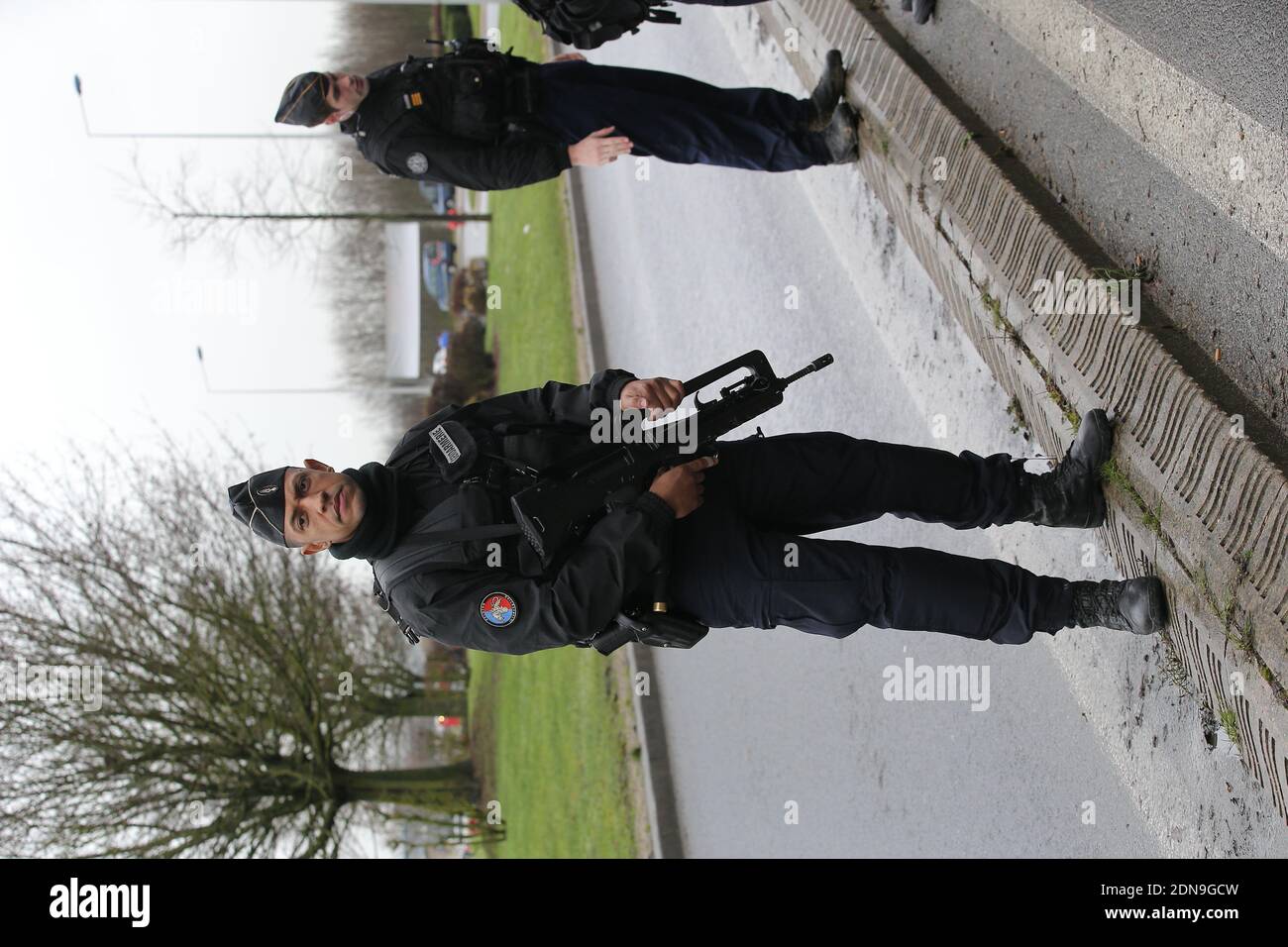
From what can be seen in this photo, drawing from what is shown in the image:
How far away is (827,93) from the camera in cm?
550

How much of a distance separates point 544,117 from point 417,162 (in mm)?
672

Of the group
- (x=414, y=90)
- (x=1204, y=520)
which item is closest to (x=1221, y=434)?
(x=1204, y=520)

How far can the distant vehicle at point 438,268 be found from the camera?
52.4 feet

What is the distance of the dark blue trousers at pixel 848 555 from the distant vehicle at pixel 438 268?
42.0 ft

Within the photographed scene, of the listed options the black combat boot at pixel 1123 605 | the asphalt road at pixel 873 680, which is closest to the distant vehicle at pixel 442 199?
the asphalt road at pixel 873 680

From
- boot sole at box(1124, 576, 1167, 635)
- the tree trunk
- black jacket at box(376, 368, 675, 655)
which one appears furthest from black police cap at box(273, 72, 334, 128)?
the tree trunk

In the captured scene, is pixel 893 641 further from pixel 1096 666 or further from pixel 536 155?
pixel 536 155

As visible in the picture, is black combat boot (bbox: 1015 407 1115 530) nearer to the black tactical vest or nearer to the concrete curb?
the concrete curb

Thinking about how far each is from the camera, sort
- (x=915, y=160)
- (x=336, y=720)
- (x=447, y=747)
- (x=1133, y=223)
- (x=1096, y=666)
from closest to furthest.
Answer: (x=1133, y=223) < (x=1096, y=666) < (x=915, y=160) < (x=336, y=720) < (x=447, y=747)

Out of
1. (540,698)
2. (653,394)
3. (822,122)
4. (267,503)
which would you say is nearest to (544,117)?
(822,122)

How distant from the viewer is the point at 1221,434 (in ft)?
9.73

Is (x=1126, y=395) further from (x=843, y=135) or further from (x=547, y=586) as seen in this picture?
(x=843, y=135)

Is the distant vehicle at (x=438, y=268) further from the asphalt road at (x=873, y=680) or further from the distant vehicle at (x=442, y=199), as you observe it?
the asphalt road at (x=873, y=680)
